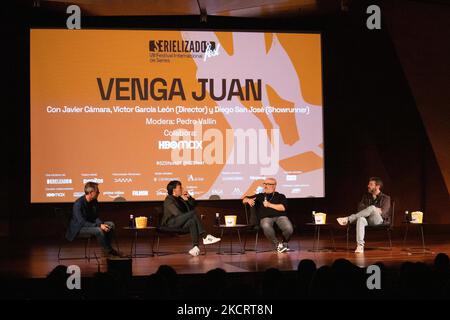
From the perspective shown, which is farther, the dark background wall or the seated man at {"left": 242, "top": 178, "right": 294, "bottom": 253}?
the dark background wall

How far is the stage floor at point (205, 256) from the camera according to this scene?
6.30 metres

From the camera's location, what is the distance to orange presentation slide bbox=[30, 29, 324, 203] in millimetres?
9516

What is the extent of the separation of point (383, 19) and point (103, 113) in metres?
4.78

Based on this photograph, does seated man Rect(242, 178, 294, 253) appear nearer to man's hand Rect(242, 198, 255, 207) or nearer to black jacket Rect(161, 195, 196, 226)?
man's hand Rect(242, 198, 255, 207)

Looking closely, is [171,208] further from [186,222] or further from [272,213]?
[272,213]

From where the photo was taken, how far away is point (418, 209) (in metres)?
10.8

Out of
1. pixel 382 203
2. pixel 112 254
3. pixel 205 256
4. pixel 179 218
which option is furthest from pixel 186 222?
pixel 382 203

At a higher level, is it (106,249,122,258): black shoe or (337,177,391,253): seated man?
(337,177,391,253): seated man

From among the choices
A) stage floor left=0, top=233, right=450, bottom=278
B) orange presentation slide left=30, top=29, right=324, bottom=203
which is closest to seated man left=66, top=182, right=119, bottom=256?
stage floor left=0, top=233, right=450, bottom=278

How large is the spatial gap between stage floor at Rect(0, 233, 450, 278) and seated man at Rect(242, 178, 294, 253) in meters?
0.20
